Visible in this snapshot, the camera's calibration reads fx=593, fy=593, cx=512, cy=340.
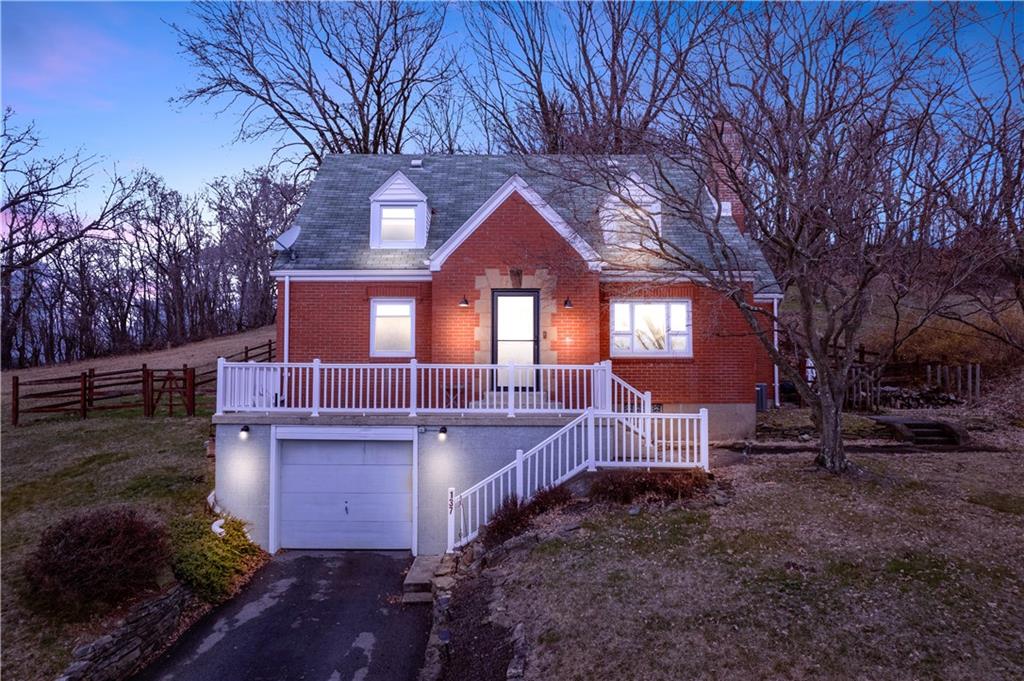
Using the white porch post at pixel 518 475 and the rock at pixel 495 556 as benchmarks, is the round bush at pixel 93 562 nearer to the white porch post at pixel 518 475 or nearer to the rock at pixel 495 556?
the rock at pixel 495 556

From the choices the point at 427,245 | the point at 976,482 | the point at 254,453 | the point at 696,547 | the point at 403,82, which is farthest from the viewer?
the point at 403,82

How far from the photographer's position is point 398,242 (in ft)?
53.5

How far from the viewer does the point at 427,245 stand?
1628cm

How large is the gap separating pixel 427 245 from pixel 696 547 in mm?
10700

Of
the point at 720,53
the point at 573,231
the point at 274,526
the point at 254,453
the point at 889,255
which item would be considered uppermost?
the point at 720,53

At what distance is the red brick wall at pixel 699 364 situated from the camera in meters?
15.3

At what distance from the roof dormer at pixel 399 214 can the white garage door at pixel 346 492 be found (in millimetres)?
6128

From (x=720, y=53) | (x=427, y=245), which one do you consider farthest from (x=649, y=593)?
(x=427, y=245)

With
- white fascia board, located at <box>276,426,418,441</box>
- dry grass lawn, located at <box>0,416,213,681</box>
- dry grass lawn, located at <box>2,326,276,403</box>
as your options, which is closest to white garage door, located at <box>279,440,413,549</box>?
white fascia board, located at <box>276,426,418,441</box>

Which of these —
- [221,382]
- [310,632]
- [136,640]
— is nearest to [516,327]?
[221,382]

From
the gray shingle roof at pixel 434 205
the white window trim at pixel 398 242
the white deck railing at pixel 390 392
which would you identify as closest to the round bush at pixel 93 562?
the white deck railing at pixel 390 392

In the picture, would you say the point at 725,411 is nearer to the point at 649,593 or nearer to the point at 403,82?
the point at 649,593

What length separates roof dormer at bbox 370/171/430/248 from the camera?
16.3 m

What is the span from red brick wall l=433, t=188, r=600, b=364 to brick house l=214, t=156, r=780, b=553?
0.04 m
